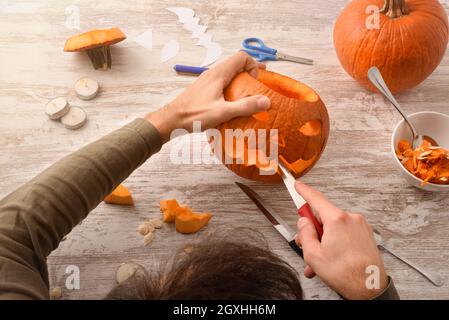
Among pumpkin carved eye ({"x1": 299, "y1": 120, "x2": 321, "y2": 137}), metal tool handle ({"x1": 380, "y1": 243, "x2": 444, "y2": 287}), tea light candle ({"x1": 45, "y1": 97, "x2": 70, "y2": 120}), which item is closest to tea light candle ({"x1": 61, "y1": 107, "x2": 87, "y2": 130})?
tea light candle ({"x1": 45, "y1": 97, "x2": 70, "y2": 120})

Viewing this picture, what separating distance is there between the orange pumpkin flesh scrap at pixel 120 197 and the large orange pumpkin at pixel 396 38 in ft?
1.87

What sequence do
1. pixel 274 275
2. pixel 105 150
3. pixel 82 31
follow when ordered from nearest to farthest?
1. pixel 274 275
2. pixel 105 150
3. pixel 82 31

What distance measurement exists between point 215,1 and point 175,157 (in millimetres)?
479

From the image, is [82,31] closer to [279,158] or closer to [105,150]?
[105,150]

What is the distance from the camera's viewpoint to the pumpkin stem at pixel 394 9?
962mm

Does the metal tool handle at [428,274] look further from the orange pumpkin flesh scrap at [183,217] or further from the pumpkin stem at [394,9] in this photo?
the pumpkin stem at [394,9]

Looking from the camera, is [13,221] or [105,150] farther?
[105,150]

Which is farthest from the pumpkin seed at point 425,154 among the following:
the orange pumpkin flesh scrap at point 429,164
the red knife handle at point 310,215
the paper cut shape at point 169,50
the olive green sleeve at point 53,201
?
the paper cut shape at point 169,50

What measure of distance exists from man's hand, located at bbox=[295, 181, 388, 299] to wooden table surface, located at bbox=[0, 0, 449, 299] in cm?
17

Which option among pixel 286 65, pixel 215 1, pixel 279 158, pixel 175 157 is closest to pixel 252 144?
pixel 279 158

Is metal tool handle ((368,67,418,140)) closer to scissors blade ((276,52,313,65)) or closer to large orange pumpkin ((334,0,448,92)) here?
large orange pumpkin ((334,0,448,92))

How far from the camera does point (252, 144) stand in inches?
32.8

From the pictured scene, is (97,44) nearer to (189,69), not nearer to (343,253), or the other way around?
(189,69)

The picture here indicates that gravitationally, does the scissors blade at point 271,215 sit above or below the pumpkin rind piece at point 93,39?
below
